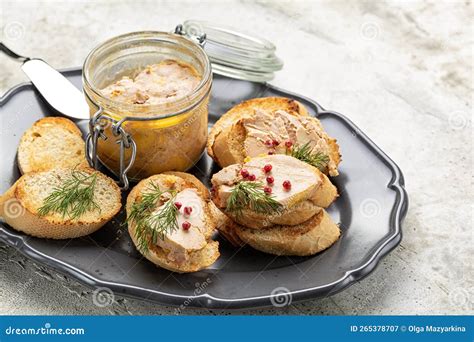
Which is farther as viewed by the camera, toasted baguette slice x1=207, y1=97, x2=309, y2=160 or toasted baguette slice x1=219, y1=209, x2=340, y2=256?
toasted baguette slice x1=207, y1=97, x2=309, y2=160

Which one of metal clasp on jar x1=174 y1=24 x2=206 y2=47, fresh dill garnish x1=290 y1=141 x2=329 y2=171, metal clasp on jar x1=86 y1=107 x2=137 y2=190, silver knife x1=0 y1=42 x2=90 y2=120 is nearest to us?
metal clasp on jar x1=86 y1=107 x2=137 y2=190

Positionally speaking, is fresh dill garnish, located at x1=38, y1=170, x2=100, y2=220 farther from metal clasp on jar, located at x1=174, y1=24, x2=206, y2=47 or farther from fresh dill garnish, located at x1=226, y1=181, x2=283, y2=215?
metal clasp on jar, located at x1=174, y1=24, x2=206, y2=47

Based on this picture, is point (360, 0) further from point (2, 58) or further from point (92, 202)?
point (92, 202)

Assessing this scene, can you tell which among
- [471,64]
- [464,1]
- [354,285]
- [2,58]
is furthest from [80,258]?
[464,1]

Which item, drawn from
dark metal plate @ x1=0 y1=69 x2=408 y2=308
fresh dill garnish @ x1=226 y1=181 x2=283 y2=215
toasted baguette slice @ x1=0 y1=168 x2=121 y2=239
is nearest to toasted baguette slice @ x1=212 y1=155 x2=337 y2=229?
fresh dill garnish @ x1=226 y1=181 x2=283 y2=215

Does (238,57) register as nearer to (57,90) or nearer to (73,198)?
(57,90)

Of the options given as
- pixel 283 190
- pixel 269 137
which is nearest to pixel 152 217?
pixel 283 190

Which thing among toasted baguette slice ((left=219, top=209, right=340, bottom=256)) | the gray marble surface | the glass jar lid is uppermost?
the glass jar lid
